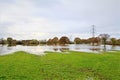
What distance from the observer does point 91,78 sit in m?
13.8

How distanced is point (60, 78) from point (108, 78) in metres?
3.49

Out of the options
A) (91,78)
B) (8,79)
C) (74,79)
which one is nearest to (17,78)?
(8,79)

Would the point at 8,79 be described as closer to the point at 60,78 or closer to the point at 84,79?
the point at 60,78

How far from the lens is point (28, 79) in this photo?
43.7 ft

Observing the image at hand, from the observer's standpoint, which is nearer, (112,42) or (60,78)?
(60,78)

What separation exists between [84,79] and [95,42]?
18964 cm

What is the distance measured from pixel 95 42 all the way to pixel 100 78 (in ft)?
619

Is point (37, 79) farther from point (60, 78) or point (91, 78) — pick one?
point (91, 78)

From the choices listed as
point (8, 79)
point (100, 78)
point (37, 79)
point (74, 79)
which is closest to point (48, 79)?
point (37, 79)

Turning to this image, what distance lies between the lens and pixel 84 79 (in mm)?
13359

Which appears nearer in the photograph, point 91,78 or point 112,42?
point 91,78

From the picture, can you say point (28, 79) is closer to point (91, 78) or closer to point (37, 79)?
point (37, 79)

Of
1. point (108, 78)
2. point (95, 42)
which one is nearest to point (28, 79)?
point (108, 78)

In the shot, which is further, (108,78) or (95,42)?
(95,42)
